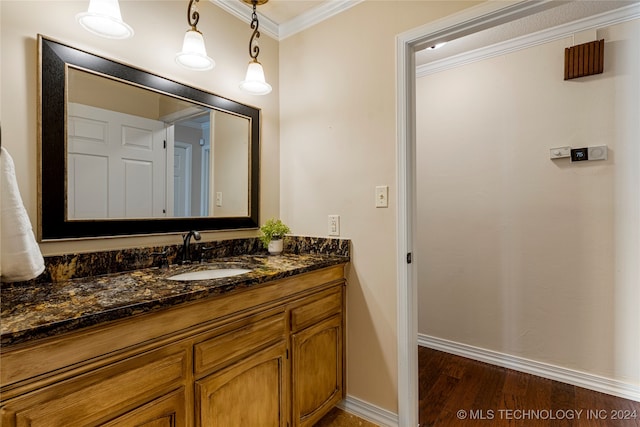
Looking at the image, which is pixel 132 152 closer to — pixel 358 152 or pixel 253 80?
pixel 253 80

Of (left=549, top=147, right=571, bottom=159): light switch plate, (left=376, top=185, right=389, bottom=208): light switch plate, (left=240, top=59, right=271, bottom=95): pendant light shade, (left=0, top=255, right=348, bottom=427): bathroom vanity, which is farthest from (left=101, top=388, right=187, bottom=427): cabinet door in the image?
(left=549, top=147, right=571, bottom=159): light switch plate

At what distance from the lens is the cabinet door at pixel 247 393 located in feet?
3.65

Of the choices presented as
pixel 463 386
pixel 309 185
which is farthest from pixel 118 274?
pixel 463 386

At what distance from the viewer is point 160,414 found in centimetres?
98

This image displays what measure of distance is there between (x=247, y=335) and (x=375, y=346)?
0.82 m

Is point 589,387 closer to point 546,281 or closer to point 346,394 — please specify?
point 546,281

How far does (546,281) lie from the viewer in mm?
2180

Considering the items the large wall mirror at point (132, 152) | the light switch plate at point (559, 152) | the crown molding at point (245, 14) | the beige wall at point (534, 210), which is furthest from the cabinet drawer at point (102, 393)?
the light switch plate at point (559, 152)

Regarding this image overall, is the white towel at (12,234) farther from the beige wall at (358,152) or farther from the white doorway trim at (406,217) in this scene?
the white doorway trim at (406,217)

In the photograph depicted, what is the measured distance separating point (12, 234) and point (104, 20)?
Result: 83 centimetres

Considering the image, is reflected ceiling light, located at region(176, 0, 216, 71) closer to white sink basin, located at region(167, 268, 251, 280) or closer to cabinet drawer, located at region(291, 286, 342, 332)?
white sink basin, located at region(167, 268, 251, 280)

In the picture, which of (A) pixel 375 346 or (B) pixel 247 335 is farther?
(A) pixel 375 346

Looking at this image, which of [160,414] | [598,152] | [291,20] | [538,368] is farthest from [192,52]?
[538,368]

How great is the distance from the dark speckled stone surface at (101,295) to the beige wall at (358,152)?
0.41 metres
